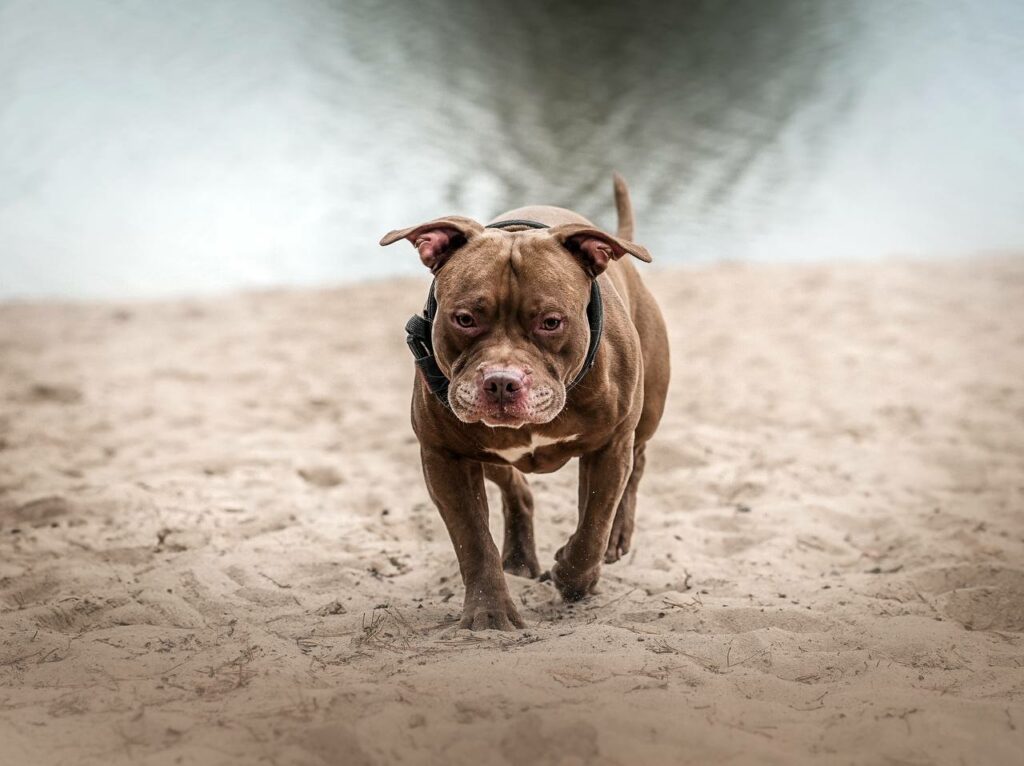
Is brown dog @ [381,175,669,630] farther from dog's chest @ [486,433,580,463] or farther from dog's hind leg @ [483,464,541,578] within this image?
dog's hind leg @ [483,464,541,578]

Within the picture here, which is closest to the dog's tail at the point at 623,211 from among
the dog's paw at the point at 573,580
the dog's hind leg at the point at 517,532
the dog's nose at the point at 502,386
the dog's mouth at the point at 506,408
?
the dog's hind leg at the point at 517,532

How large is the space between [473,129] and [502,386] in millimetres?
13263

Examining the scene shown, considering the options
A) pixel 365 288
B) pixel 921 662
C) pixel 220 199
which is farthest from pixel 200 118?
pixel 921 662

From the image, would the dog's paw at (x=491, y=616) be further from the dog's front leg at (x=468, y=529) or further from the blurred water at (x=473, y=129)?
the blurred water at (x=473, y=129)

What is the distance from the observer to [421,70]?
59.6 feet

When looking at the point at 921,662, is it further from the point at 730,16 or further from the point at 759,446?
the point at 730,16

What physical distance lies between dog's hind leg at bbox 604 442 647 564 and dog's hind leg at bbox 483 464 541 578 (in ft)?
1.11

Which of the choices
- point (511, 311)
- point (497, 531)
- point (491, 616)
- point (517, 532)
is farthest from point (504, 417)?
point (497, 531)

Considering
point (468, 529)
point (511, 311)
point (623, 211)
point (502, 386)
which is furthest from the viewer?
point (623, 211)

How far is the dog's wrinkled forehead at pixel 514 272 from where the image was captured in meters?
3.72

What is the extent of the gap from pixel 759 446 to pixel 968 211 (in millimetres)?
9427

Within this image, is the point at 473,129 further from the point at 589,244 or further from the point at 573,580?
the point at 589,244

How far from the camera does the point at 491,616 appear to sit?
13.1ft

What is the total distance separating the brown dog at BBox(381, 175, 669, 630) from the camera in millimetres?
3658
